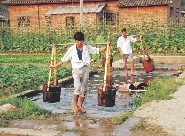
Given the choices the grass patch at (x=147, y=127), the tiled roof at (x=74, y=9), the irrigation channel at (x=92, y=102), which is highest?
the tiled roof at (x=74, y=9)

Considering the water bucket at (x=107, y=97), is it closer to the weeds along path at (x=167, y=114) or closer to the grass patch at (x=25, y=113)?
the weeds along path at (x=167, y=114)

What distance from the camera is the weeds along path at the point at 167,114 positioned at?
6.02m

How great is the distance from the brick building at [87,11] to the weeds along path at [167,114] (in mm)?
20781

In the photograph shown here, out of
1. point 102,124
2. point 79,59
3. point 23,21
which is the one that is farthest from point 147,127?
point 23,21

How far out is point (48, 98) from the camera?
809 cm

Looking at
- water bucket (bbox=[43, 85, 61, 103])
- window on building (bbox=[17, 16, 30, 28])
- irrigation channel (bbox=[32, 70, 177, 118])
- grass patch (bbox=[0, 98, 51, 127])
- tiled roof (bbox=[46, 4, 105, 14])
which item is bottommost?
irrigation channel (bbox=[32, 70, 177, 118])

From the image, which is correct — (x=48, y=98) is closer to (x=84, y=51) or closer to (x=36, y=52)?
(x=84, y=51)

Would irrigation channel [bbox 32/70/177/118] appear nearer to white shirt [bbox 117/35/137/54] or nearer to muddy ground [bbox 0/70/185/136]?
muddy ground [bbox 0/70/185/136]

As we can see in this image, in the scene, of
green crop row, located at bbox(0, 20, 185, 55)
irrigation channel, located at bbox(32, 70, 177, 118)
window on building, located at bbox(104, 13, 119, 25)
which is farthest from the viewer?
window on building, located at bbox(104, 13, 119, 25)

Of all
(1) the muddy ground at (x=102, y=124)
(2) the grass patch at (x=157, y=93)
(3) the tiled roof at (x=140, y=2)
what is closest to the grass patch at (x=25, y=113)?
(1) the muddy ground at (x=102, y=124)

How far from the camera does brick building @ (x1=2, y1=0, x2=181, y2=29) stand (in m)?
29.8

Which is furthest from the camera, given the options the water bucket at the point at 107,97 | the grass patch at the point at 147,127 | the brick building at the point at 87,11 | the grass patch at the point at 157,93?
the brick building at the point at 87,11

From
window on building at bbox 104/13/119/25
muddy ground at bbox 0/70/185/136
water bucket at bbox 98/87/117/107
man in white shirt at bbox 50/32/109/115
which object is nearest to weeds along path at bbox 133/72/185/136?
muddy ground at bbox 0/70/185/136

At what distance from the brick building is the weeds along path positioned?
20.8 m
